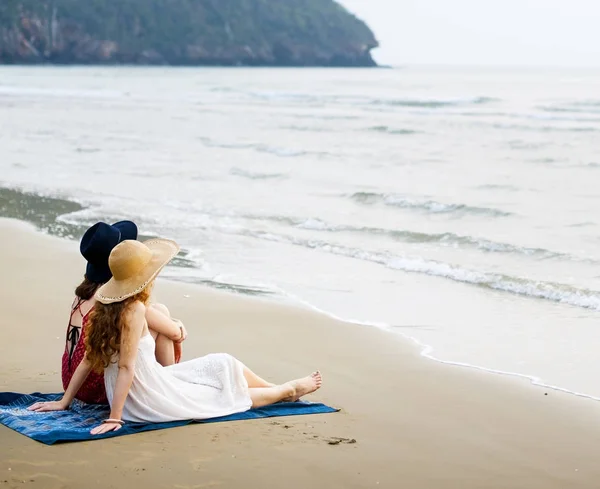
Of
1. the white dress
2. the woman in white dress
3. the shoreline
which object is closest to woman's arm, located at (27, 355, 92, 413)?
the woman in white dress

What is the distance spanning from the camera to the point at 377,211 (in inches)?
505

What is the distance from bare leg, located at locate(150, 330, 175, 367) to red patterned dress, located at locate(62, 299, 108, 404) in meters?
0.33

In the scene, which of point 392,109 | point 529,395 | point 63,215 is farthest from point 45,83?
point 529,395

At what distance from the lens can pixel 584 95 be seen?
41.9 metres

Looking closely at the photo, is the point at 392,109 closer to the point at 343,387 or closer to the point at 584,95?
the point at 584,95

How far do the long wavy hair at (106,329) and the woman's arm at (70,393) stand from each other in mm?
132

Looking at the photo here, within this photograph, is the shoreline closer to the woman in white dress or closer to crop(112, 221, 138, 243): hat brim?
the woman in white dress

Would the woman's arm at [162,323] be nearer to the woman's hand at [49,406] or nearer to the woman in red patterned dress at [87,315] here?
the woman in red patterned dress at [87,315]

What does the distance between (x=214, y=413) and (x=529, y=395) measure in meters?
1.83

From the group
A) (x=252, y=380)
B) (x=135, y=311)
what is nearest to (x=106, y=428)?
(x=135, y=311)

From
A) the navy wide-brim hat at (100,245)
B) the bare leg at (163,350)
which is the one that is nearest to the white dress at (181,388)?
the bare leg at (163,350)

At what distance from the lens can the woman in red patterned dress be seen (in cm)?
461

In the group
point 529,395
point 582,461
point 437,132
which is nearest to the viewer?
point 582,461

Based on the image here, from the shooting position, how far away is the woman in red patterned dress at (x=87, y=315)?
15.1 feet
